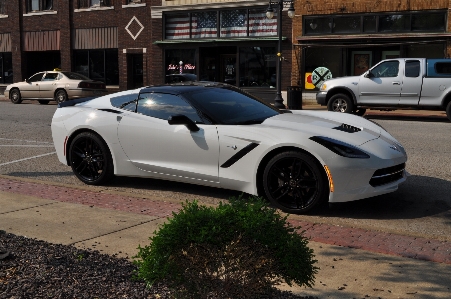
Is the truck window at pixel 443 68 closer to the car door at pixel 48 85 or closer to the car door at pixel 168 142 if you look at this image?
the car door at pixel 168 142

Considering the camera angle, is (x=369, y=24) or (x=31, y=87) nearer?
(x=369, y=24)

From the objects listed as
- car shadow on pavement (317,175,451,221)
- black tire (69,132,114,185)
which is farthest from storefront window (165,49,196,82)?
car shadow on pavement (317,175,451,221)

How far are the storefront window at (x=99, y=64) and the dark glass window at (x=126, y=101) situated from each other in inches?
985

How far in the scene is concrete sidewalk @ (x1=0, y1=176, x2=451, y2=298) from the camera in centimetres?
438

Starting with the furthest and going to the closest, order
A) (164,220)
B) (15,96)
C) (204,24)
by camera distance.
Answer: (204,24) < (15,96) < (164,220)

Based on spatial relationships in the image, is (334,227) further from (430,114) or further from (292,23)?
(292,23)

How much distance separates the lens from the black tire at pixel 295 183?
6473mm

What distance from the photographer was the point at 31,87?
28047 millimetres

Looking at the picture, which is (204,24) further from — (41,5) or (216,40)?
(41,5)

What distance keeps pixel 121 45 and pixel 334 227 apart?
2719 cm

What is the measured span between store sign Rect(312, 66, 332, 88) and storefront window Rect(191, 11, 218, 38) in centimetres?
536

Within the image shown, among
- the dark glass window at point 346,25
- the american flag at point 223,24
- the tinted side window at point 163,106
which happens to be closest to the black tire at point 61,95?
the american flag at point 223,24

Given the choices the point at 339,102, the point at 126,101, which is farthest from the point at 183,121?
the point at 339,102

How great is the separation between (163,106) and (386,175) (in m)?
2.91
